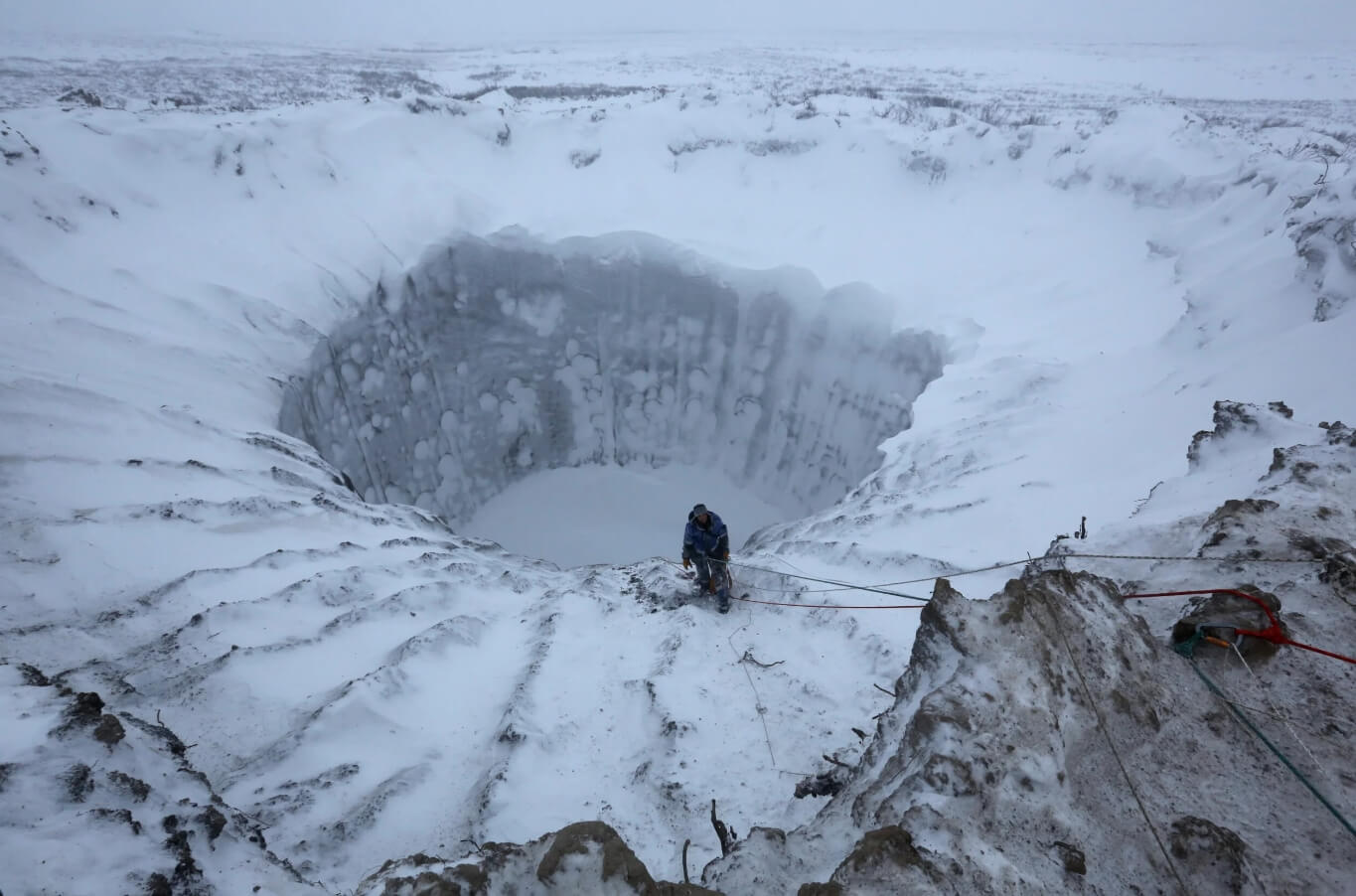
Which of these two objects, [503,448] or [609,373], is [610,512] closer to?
[503,448]


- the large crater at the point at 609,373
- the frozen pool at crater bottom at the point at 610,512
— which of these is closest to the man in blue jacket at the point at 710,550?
the large crater at the point at 609,373

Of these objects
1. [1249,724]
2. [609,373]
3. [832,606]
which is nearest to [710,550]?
[832,606]

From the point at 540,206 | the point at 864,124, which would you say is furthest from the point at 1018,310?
the point at 540,206

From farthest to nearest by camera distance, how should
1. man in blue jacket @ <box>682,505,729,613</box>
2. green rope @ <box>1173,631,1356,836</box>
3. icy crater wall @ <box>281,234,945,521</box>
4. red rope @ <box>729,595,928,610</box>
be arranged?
1. icy crater wall @ <box>281,234,945,521</box>
2. man in blue jacket @ <box>682,505,729,613</box>
3. red rope @ <box>729,595,928,610</box>
4. green rope @ <box>1173,631,1356,836</box>

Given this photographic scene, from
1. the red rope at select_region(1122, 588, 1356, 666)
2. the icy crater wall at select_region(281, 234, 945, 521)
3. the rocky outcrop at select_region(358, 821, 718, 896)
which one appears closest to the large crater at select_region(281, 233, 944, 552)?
the icy crater wall at select_region(281, 234, 945, 521)

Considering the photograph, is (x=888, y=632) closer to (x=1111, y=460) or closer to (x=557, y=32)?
(x=1111, y=460)

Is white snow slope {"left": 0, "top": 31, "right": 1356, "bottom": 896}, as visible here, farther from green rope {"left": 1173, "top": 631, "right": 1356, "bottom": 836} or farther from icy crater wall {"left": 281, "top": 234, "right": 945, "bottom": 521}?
green rope {"left": 1173, "top": 631, "right": 1356, "bottom": 836}
